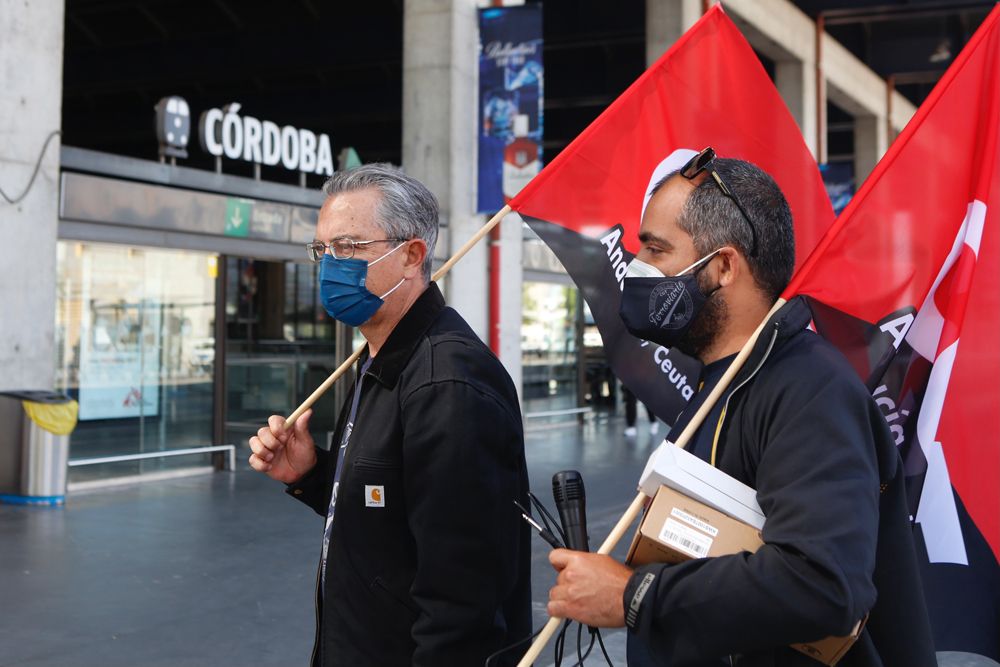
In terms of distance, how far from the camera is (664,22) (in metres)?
17.8

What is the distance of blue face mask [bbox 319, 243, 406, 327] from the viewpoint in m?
2.57

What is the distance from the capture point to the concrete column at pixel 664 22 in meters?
17.7

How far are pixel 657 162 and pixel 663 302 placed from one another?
7.12ft

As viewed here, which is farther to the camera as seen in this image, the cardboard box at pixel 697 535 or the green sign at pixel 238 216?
the green sign at pixel 238 216

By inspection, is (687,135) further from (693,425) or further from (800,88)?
(800,88)

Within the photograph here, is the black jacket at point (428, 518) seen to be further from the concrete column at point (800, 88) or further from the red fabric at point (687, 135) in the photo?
the concrete column at point (800, 88)

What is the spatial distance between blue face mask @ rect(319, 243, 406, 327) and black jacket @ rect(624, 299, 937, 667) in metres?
0.99

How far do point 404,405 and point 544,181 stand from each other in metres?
1.84

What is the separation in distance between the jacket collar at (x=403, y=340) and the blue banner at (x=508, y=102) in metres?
10.7

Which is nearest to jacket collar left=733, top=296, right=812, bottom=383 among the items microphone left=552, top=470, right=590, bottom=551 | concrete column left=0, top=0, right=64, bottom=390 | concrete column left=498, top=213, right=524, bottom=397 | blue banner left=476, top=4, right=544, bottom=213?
microphone left=552, top=470, right=590, bottom=551

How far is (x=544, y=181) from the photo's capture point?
398 centimetres

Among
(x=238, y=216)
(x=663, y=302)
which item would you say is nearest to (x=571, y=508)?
(x=663, y=302)

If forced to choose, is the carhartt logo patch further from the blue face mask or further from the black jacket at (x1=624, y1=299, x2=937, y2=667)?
the black jacket at (x1=624, y1=299, x2=937, y2=667)

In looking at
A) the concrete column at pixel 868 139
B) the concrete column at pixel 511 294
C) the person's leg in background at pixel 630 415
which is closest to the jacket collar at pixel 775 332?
the concrete column at pixel 511 294
